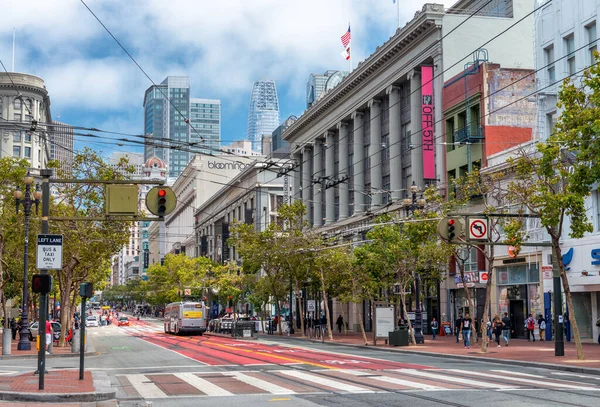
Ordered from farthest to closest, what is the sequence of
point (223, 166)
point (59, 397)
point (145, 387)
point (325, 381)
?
1. point (223, 166)
2. point (325, 381)
3. point (145, 387)
4. point (59, 397)

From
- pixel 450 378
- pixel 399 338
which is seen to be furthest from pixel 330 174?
pixel 450 378

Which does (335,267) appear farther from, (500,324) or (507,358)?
(507,358)

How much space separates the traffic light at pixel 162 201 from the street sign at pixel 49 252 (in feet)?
8.68

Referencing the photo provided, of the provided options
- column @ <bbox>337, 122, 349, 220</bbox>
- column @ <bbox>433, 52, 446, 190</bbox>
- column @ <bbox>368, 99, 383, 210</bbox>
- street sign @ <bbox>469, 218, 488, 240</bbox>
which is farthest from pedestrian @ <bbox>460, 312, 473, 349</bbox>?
column @ <bbox>337, 122, 349, 220</bbox>

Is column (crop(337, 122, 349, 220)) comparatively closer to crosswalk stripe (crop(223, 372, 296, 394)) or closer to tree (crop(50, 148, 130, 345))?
tree (crop(50, 148, 130, 345))

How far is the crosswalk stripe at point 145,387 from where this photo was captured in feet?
63.4

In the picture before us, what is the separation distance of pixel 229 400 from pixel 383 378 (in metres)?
6.23

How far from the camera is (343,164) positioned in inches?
2990

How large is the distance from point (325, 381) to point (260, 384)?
1.84 m

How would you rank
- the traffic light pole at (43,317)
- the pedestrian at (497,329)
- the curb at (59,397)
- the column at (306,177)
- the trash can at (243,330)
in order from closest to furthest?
the curb at (59,397), the traffic light pole at (43,317), the pedestrian at (497,329), the trash can at (243,330), the column at (306,177)

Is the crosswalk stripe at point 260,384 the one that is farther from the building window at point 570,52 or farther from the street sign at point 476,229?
the building window at point 570,52

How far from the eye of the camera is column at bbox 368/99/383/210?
67.9 metres

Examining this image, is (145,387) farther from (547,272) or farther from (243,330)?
(243,330)

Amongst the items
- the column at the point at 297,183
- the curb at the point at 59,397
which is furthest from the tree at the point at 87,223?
the column at the point at 297,183
